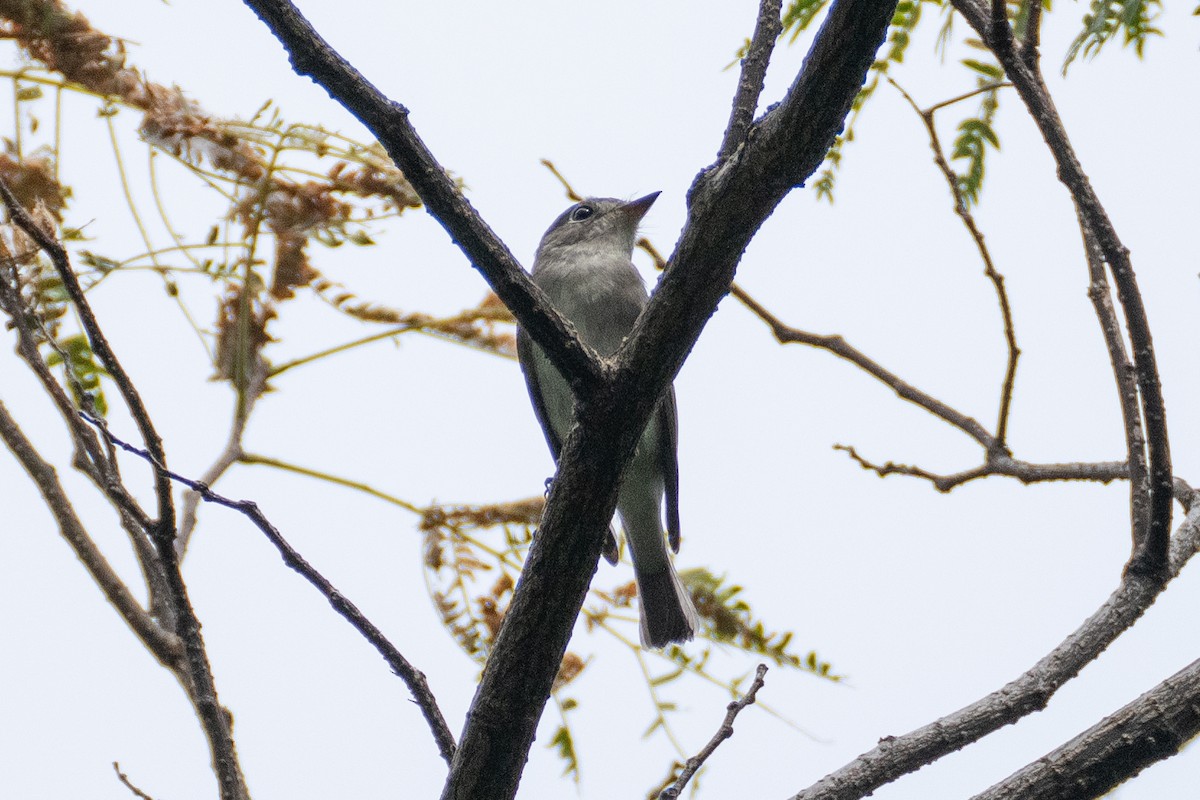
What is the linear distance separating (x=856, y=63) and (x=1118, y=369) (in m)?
1.64

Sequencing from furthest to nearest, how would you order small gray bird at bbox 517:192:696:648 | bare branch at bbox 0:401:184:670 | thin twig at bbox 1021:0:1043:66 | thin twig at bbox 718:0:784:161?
1. small gray bird at bbox 517:192:696:648
2. bare branch at bbox 0:401:184:670
3. thin twig at bbox 1021:0:1043:66
4. thin twig at bbox 718:0:784:161

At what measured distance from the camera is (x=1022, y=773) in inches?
111

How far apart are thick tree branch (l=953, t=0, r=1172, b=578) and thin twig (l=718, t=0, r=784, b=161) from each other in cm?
53

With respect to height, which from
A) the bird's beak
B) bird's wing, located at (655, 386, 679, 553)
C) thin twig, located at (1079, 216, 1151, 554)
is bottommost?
thin twig, located at (1079, 216, 1151, 554)

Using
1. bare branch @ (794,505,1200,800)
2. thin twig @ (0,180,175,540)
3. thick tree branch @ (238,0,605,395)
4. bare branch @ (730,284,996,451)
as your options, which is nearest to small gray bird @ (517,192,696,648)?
bare branch @ (730,284,996,451)

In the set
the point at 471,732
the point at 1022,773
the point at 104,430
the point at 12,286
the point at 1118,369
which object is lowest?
the point at 1022,773

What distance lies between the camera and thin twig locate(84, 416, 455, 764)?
2574 millimetres

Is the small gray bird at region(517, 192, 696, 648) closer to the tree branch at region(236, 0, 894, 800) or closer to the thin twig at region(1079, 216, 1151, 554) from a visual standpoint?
the thin twig at region(1079, 216, 1151, 554)

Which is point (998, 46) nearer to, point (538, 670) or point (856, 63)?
point (856, 63)

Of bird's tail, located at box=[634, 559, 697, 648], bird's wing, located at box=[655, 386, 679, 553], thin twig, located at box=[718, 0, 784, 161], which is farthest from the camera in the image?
bird's wing, located at box=[655, 386, 679, 553]

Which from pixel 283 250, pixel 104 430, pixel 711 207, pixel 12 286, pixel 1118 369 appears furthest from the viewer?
pixel 283 250

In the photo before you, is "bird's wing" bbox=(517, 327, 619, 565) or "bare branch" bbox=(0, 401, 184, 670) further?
"bird's wing" bbox=(517, 327, 619, 565)

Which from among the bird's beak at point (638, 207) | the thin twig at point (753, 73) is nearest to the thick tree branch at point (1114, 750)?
the thin twig at point (753, 73)

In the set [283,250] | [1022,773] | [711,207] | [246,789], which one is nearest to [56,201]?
[283,250]
